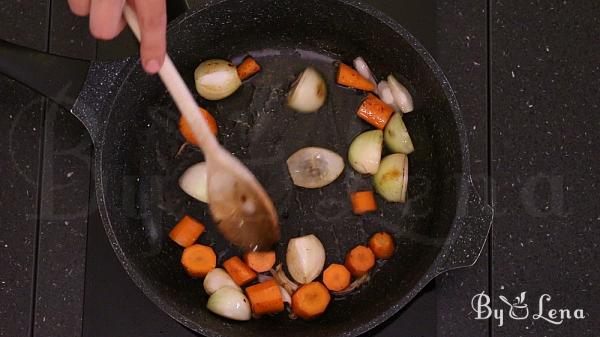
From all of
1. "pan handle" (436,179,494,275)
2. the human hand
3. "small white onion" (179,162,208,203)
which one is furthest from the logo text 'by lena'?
the human hand

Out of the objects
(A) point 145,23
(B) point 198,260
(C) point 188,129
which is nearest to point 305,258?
(B) point 198,260

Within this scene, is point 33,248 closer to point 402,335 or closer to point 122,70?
point 122,70

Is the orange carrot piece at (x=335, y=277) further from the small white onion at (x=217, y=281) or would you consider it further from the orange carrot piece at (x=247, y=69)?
→ the orange carrot piece at (x=247, y=69)

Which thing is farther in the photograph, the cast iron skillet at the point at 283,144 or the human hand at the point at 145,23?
the cast iron skillet at the point at 283,144

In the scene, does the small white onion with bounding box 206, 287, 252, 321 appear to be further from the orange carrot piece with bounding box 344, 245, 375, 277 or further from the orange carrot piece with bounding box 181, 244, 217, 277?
the orange carrot piece with bounding box 344, 245, 375, 277

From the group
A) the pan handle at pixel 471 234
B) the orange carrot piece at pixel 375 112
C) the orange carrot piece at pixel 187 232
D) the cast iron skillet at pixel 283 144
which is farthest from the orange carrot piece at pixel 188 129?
the pan handle at pixel 471 234

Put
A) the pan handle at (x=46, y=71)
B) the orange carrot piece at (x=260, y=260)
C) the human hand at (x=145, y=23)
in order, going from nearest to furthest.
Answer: the human hand at (x=145, y=23), the pan handle at (x=46, y=71), the orange carrot piece at (x=260, y=260)
